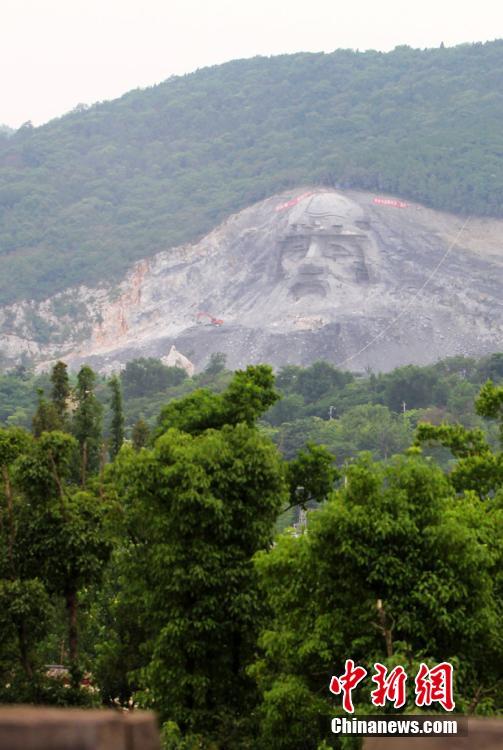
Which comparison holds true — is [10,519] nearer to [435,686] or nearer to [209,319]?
[435,686]

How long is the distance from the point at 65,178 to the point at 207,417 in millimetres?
157840

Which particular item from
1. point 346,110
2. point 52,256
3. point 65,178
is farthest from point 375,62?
point 52,256

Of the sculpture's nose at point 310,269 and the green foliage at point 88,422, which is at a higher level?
the sculpture's nose at point 310,269

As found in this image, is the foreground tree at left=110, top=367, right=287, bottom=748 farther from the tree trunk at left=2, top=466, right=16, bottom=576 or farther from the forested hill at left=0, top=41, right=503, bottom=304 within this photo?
the forested hill at left=0, top=41, right=503, bottom=304

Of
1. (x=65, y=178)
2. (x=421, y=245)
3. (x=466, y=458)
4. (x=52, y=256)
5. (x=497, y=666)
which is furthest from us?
(x=65, y=178)

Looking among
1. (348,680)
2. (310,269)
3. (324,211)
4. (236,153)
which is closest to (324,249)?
(310,269)

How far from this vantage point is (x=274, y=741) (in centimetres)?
1331

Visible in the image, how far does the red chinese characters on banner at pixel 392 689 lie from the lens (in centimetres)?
1002

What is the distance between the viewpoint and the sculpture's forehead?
12125 cm

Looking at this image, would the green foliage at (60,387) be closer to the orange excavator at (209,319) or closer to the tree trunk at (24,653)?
the tree trunk at (24,653)

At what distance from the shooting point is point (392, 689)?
1007 cm

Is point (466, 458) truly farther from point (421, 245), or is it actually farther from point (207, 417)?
point (421, 245)

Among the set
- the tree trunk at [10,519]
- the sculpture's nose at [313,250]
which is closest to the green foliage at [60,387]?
the tree trunk at [10,519]

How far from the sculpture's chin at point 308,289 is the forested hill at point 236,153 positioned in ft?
64.0
